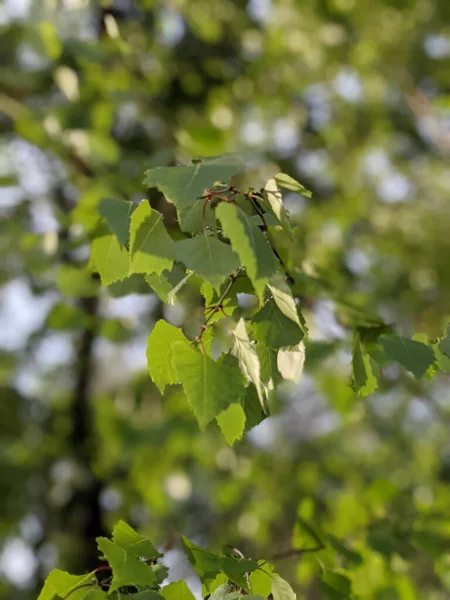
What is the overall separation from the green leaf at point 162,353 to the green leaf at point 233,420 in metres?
0.04

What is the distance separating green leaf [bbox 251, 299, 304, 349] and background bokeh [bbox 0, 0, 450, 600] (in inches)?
12.8

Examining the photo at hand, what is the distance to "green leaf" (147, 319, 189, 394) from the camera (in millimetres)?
458

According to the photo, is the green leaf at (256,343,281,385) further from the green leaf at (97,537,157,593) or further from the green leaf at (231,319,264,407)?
the green leaf at (97,537,157,593)

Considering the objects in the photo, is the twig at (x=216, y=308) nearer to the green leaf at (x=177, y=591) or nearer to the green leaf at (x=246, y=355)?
the green leaf at (x=246, y=355)

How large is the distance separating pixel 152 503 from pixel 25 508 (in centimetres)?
101

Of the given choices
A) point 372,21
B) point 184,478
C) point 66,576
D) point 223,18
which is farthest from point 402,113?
point 66,576

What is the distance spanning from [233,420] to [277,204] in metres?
0.16

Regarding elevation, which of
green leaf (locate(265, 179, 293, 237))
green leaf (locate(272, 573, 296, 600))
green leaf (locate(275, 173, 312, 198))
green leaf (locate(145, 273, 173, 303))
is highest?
green leaf (locate(275, 173, 312, 198))

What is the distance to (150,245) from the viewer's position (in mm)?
429

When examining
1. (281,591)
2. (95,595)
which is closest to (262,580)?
(281,591)

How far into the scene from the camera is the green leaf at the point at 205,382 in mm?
416

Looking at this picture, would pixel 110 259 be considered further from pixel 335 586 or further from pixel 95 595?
pixel 335 586

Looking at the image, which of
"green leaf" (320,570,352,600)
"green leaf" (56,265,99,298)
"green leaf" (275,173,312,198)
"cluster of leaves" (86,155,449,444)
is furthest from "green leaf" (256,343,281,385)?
"green leaf" (56,265,99,298)

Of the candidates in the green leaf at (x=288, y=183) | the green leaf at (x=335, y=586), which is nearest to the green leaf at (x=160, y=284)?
the green leaf at (x=288, y=183)
